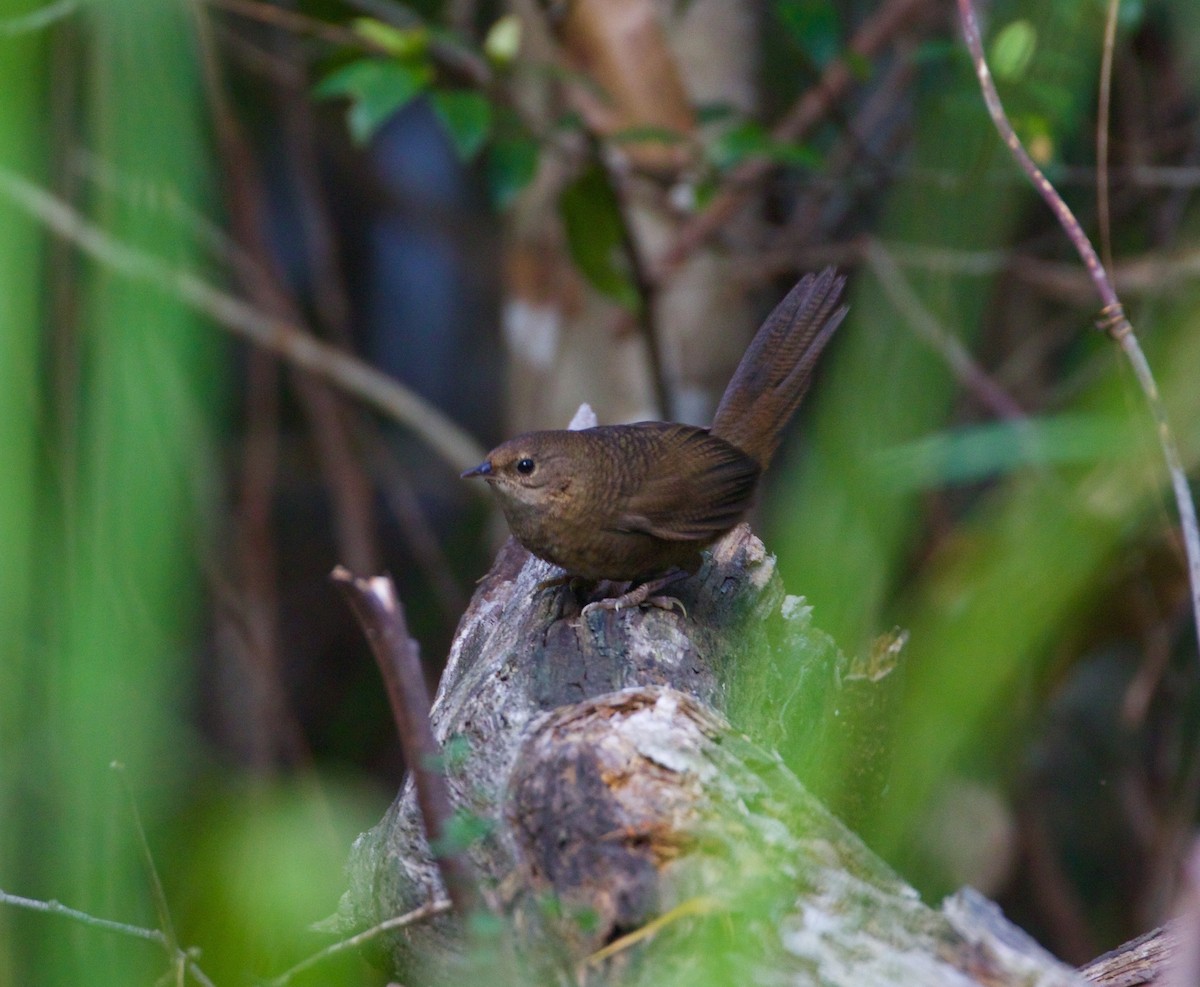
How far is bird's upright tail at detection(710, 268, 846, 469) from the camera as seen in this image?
9.22 ft

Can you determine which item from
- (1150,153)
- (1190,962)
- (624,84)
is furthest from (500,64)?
(1190,962)

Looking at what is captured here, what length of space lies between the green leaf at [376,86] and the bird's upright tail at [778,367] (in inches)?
42.0

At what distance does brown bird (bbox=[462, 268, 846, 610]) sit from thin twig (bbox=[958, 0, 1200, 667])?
0.91 m

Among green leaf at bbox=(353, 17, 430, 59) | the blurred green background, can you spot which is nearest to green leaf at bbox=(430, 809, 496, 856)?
the blurred green background

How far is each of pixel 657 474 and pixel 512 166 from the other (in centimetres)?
126

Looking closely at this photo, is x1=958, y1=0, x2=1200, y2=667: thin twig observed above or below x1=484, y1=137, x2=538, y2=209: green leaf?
below

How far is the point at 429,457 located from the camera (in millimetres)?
6852

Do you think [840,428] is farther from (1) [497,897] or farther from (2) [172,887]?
(2) [172,887]

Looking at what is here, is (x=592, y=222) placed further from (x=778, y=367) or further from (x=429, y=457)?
(x=429, y=457)

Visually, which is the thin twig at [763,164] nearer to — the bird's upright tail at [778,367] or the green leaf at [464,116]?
the green leaf at [464,116]

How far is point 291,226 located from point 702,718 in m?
5.88

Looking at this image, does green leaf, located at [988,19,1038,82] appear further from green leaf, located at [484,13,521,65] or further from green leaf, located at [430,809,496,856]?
green leaf, located at [430,809,496,856]

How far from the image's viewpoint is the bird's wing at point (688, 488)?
2492mm

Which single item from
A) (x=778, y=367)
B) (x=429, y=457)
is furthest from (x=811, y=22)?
(x=429, y=457)
